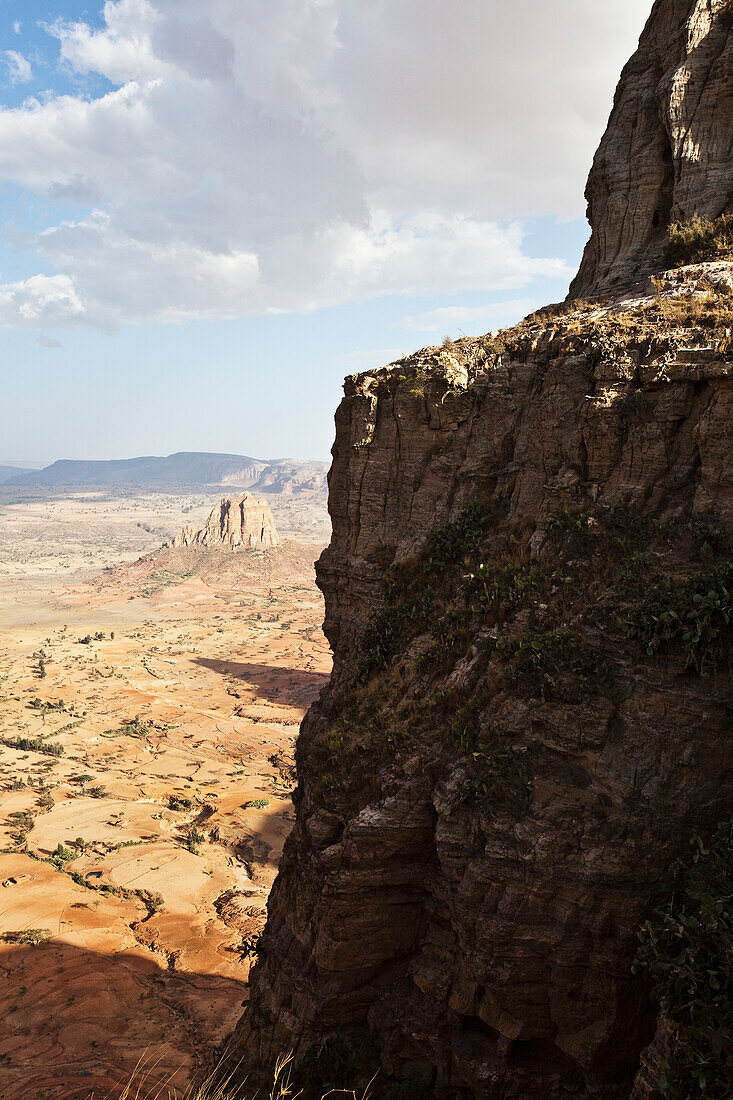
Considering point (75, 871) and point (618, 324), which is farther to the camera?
point (75, 871)

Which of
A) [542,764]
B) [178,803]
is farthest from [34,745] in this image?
[542,764]

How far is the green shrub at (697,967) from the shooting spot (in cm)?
721

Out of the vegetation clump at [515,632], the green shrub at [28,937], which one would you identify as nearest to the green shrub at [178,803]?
the green shrub at [28,937]

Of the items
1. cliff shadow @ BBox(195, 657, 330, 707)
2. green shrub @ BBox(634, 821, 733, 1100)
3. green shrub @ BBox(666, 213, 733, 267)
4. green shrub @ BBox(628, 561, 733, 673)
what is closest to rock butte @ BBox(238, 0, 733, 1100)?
green shrub @ BBox(628, 561, 733, 673)

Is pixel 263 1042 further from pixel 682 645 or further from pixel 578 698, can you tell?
pixel 682 645

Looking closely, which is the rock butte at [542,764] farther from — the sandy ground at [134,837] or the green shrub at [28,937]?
the green shrub at [28,937]

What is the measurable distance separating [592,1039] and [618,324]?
494 inches

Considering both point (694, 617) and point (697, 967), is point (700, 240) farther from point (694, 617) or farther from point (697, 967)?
point (697, 967)

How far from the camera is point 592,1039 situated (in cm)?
938

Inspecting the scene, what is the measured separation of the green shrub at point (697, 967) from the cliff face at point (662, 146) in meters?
13.7

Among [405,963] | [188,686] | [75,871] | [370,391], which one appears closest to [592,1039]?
[405,963]

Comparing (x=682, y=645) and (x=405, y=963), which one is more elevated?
(x=682, y=645)

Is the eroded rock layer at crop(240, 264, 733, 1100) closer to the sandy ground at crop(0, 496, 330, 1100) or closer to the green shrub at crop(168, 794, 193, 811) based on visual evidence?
the sandy ground at crop(0, 496, 330, 1100)

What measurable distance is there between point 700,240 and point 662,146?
383 cm
